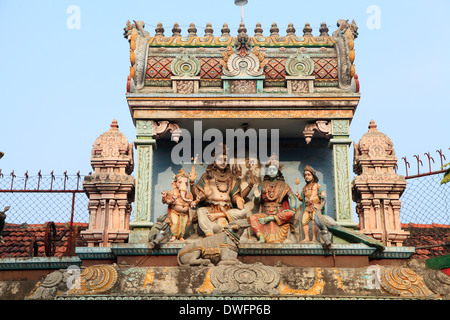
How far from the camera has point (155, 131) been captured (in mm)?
17953

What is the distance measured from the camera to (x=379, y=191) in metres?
17.6

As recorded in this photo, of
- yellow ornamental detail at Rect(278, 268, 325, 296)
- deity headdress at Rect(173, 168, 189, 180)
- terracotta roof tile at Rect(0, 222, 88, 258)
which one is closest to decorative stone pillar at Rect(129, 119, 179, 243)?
deity headdress at Rect(173, 168, 189, 180)

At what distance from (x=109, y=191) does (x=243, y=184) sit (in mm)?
2949

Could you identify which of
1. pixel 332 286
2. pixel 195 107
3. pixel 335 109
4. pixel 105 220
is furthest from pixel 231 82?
pixel 332 286

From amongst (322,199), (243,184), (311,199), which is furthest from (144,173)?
(322,199)

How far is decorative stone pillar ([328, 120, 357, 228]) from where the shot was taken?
56.6ft

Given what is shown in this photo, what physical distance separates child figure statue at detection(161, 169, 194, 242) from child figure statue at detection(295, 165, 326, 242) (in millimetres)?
2378

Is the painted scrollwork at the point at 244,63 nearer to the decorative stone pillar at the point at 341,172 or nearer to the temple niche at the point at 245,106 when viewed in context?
the temple niche at the point at 245,106

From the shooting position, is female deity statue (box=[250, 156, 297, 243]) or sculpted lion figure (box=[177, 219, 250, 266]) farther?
female deity statue (box=[250, 156, 297, 243])

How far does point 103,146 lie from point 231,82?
315 cm

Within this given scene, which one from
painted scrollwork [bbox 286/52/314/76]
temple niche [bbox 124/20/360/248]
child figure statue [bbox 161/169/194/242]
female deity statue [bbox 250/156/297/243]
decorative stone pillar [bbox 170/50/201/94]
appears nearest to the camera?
child figure statue [bbox 161/169/194/242]

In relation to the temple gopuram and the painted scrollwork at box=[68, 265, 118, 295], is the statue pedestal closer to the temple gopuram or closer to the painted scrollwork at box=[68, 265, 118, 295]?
the temple gopuram
